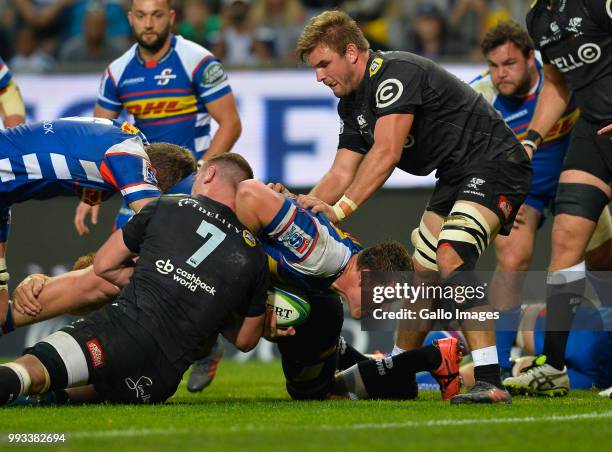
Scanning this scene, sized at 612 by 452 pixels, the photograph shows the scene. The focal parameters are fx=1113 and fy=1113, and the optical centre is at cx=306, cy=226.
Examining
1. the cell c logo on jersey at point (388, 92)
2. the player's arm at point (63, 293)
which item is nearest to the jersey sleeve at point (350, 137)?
the cell c logo on jersey at point (388, 92)

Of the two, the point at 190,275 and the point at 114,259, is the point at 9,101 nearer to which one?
the point at 114,259

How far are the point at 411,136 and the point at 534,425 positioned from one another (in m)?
2.48

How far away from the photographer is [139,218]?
650 centimetres

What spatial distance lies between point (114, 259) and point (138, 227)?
27 cm

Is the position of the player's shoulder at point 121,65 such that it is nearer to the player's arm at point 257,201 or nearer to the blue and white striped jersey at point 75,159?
the blue and white striped jersey at point 75,159

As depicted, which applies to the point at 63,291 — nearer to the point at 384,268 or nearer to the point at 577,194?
the point at 384,268

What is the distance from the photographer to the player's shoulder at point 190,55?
9602 millimetres

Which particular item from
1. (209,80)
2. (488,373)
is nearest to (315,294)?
(488,373)

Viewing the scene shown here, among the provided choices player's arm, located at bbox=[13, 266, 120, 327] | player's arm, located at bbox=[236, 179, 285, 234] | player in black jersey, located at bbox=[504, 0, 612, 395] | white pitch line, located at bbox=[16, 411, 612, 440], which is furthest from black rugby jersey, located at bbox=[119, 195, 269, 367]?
player in black jersey, located at bbox=[504, 0, 612, 395]

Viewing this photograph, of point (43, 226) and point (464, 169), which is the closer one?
point (464, 169)

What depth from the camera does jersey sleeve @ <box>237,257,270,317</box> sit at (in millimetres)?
6492

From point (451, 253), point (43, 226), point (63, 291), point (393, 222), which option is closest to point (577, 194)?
point (451, 253)

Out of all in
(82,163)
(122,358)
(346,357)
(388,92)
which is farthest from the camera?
(346,357)

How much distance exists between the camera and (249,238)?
21.2 feet
